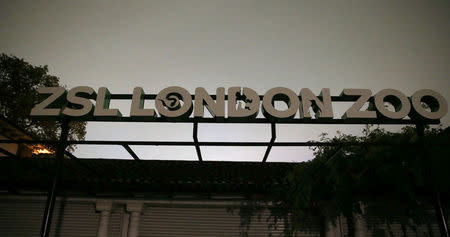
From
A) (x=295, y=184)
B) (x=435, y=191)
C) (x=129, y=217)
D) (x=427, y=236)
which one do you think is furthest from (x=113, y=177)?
(x=427, y=236)

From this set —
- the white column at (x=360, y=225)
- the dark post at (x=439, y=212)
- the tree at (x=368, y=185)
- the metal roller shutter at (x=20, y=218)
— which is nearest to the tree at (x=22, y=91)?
the metal roller shutter at (x=20, y=218)

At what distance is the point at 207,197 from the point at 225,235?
170 cm

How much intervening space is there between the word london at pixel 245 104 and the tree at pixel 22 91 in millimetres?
16249

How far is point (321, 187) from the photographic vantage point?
406 inches

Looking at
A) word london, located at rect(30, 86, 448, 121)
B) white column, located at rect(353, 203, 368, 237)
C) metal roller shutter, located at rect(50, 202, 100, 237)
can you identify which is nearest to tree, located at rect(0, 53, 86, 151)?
metal roller shutter, located at rect(50, 202, 100, 237)

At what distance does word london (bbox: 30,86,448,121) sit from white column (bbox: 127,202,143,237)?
6.02 metres

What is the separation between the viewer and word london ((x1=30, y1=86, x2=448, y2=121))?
6773 millimetres

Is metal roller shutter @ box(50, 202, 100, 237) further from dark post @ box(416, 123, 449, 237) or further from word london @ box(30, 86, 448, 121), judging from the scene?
dark post @ box(416, 123, 449, 237)

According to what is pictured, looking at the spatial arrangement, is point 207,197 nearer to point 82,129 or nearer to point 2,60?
point 82,129

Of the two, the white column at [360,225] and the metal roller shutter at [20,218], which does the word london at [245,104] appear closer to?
the white column at [360,225]

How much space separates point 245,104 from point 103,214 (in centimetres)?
834

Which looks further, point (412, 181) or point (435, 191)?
point (412, 181)

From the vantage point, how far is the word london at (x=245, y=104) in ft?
22.2

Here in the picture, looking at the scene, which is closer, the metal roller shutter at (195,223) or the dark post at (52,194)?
the dark post at (52,194)
